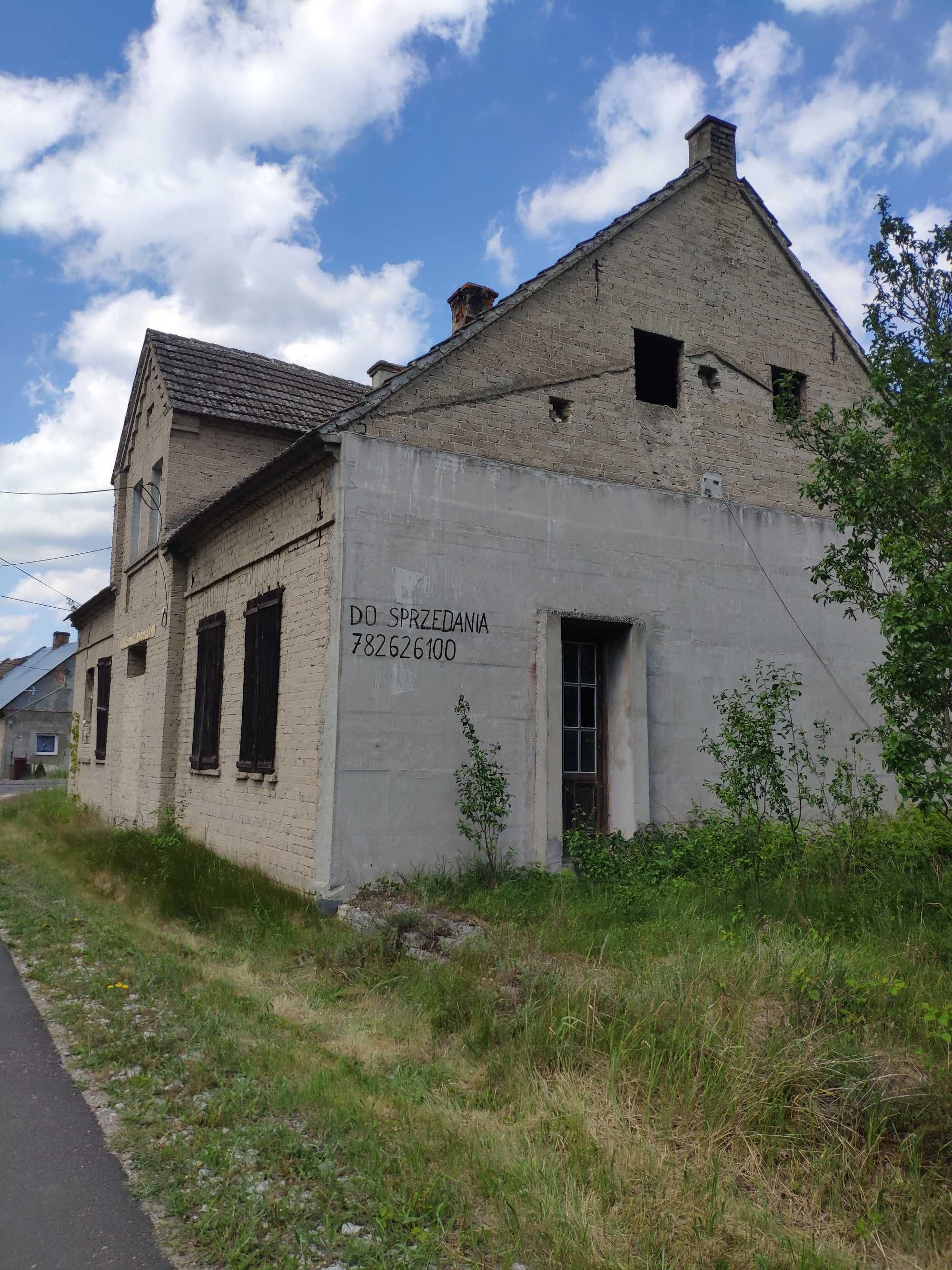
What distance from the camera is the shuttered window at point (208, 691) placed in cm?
1200

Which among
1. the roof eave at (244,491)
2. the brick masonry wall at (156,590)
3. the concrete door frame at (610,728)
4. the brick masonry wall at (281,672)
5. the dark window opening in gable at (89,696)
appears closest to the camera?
the roof eave at (244,491)

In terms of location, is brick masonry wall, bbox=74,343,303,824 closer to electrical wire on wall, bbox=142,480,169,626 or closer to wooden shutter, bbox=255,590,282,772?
electrical wire on wall, bbox=142,480,169,626

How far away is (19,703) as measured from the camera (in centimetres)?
4694

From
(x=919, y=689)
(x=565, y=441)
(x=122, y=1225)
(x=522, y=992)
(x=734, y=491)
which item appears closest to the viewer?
(x=122, y=1225)

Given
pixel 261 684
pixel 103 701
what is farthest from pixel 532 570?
pixel 103 701

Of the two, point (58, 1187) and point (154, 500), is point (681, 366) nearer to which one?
point (154, 500)

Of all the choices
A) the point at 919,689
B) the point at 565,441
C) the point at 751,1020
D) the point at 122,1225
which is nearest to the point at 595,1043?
the point at 751,1020

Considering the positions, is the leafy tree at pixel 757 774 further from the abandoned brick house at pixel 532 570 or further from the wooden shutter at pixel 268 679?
the wooden shutter at pixel 268 679

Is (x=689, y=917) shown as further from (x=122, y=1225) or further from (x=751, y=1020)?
(x=122, y=1225)

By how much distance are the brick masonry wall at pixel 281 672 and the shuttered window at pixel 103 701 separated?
6166 millimetres

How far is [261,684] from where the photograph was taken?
10.4 meters

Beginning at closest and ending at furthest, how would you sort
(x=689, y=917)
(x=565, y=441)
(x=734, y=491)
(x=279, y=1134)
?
(x=279, y=1134)
(x=689, y=917)
(x=565, y=441)
(x=734, y=491)

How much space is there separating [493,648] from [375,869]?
242 cm

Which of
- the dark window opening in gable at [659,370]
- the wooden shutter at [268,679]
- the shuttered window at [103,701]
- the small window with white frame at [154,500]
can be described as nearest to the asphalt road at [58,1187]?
the wooden shutter at [268,679]
